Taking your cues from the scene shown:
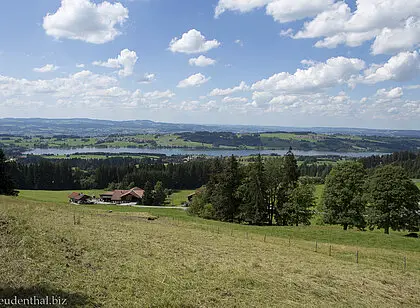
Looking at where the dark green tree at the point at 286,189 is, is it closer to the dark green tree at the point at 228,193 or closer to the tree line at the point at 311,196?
the tree line at the point at 311,196

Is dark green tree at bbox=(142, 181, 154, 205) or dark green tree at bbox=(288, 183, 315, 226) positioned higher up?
dark green tree at bbox=(288, 183, 315, 226)

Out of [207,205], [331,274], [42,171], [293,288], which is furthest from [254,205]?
[42,171]

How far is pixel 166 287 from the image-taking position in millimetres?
13305

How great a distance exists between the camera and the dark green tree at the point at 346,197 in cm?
4412

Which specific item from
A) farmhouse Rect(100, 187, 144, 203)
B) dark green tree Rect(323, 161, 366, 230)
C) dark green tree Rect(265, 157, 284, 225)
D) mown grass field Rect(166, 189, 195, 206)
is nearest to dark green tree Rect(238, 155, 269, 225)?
dark green tree Rect(265, 157, 284, 225)

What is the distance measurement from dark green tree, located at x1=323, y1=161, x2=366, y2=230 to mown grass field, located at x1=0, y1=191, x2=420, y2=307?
1930 centimetres

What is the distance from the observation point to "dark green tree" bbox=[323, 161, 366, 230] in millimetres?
→ 44125

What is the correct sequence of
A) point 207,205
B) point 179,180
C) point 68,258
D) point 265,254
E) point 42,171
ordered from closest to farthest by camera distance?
point 68,258
point 265,254
point 207,205
point 42,171
point 179,180

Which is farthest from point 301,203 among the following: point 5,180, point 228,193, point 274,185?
point 5,180

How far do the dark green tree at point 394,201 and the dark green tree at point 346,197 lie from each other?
164cm

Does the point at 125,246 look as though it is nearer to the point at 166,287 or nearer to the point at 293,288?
the point at 166,287

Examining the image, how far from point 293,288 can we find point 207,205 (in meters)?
41.7

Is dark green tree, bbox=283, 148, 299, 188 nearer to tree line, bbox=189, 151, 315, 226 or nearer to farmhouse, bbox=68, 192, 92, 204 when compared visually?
tree line, bbox=189, 151, 315, 226

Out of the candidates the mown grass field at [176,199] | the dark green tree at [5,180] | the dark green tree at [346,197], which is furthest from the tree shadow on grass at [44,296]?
the mown grass field at [176,199]
